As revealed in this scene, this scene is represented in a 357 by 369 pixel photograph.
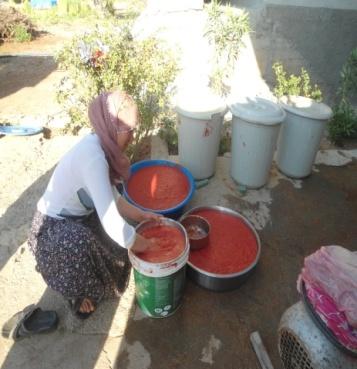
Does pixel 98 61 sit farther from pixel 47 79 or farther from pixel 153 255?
pixel 47 79

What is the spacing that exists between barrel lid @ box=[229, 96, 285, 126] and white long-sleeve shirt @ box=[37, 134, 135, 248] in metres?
1.66

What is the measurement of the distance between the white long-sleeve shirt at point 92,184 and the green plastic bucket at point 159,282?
213mm

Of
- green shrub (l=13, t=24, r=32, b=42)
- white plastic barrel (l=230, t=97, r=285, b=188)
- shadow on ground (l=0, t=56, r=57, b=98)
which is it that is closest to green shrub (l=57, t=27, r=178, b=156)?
white plastic barrel (l=230, t=97, r=285, b=188)

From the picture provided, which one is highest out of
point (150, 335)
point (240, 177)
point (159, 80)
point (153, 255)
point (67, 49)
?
point (67, 49)

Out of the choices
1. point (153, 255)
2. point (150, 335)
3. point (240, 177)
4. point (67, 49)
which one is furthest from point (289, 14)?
point (150, 335)

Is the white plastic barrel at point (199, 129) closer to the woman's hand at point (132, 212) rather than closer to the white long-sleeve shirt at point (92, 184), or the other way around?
the woman's hand at point (132, 212)

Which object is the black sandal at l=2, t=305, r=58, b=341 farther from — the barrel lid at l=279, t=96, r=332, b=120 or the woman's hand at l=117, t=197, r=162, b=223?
the barrel lid at l=279, t=96, r=332, b=120

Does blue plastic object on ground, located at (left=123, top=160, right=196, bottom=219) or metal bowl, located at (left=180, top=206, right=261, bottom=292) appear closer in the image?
metal bowl, located at (left=180, top=206, right=261, bottom=292)

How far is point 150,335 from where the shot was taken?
2.19m

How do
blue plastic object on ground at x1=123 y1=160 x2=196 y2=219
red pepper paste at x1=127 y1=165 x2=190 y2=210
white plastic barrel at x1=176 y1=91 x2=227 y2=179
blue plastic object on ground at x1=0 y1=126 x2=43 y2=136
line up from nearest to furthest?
blue plastic object on ground at x1=123 y1=160 x2=196 y2=219
red pepper paste at x1=127 y1=165 x2=190 y2=210
white plastic barrel at x1=176 y1=91 x2=227 y2=179
blue plastic object on ground at x1=0 y1=126 x2=43 y2=136

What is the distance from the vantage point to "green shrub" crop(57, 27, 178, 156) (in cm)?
313

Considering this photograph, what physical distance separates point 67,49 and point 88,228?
2.14m

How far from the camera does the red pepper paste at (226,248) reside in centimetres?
243

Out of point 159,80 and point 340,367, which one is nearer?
point 340,367
